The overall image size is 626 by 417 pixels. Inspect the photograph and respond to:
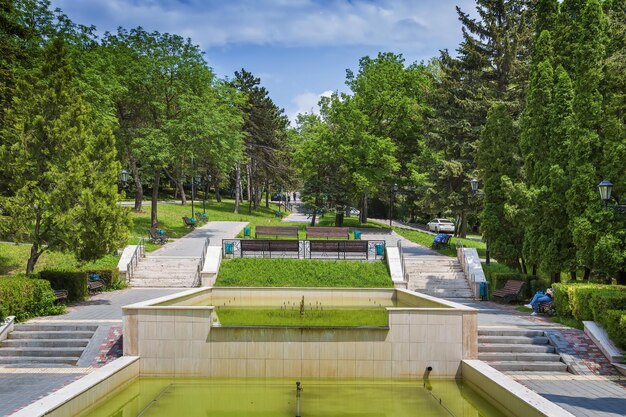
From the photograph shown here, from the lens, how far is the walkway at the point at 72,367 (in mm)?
9617

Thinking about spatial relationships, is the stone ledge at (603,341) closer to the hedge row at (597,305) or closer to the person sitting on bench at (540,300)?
the hedge row at (597,305)

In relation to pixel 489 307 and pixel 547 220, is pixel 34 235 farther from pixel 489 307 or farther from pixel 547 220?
pixel 547 220

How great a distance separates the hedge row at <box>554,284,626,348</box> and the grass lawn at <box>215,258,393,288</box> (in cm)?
745

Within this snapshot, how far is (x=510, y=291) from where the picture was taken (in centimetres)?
1917

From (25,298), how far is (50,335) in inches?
80.6

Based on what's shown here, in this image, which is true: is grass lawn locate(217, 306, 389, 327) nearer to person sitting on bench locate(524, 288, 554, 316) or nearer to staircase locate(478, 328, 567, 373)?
staircase locate(478, 328, 567, 373)

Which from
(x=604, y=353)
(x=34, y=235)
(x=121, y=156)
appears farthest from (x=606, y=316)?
(x=121, y=156)

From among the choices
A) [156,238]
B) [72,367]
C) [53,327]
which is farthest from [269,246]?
[72,367]

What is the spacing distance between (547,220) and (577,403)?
9.79 meters

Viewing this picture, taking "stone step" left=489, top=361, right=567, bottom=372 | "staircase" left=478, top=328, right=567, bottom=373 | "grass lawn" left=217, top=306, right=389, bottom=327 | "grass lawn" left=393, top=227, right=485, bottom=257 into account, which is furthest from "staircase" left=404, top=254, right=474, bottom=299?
"stone step" left=489, top=361, right=567, bottom=372

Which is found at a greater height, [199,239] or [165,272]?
[199,239]

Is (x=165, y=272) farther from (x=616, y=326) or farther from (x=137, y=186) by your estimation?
(x=137, y=186)

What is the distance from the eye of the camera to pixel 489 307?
18438mm

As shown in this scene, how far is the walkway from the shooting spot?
9.62 metres
